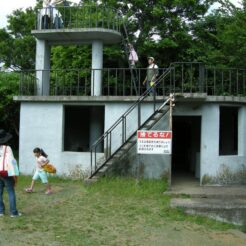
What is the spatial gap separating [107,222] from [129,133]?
5.59m

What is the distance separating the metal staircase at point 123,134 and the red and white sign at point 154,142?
2.47ft

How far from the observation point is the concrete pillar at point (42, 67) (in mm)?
15719

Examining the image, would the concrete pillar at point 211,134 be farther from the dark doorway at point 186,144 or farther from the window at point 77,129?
the window at point 77,129

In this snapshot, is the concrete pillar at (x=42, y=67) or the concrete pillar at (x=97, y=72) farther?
the concrete pillar at (x=42, y=67)

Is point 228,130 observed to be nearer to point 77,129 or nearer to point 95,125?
point 95,125

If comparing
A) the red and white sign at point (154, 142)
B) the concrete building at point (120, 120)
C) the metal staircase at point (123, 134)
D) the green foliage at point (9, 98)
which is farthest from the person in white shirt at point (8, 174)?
the green foliage at point (9, 98)

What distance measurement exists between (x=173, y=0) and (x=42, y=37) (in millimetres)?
8581

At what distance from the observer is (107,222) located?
29.6 feet

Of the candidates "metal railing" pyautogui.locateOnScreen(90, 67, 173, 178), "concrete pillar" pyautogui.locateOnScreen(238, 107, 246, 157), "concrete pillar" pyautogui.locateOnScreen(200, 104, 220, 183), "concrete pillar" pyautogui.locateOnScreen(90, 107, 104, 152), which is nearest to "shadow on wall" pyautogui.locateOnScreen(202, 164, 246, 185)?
"concrete pillar" pyautogui.locateOnScreen(200, 104, 220, 183)

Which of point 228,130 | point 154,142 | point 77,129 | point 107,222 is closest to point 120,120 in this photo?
point 154,142

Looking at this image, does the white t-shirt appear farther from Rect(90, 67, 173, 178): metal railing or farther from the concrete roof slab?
the concrete roof slab

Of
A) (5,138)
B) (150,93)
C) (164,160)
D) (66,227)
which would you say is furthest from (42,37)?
(66,227)

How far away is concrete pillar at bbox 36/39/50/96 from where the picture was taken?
51.6ft

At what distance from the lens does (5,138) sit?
9477mm
